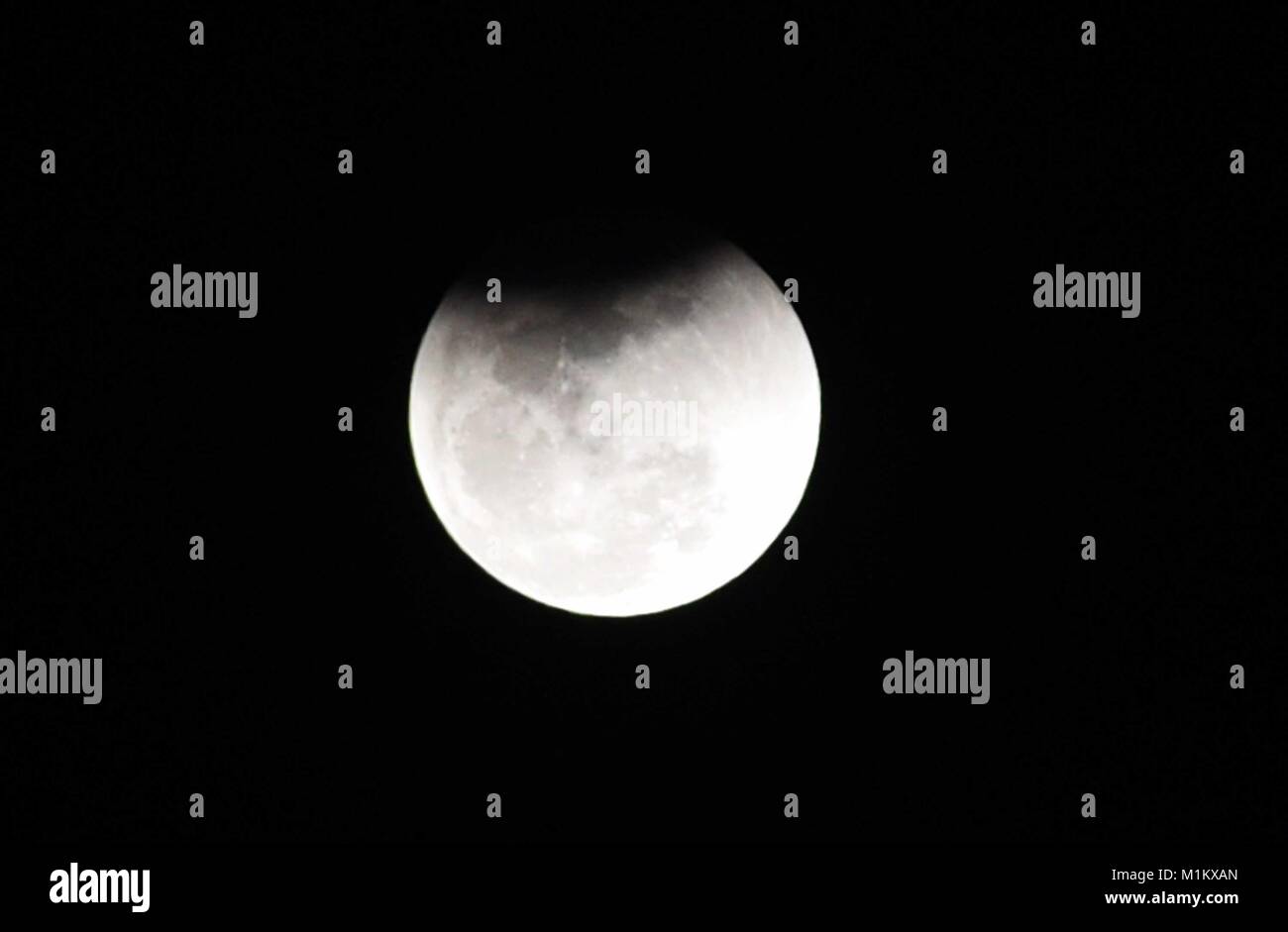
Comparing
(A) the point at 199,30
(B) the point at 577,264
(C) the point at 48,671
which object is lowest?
(C) the point at 48,671

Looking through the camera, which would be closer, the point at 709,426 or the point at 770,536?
the point at 709,426

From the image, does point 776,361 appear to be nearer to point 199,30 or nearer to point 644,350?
point 644,350

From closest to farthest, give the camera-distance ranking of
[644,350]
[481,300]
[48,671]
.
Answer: [644,350] → [481,300] → [48,671]

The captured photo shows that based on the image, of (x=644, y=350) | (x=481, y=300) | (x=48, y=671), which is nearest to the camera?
(x=644, y=350)

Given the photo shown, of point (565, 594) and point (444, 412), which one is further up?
point (444, 412)

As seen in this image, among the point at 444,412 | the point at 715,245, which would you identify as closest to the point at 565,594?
the point at 444,412

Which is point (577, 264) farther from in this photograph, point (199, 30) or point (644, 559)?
point (199, 30)
